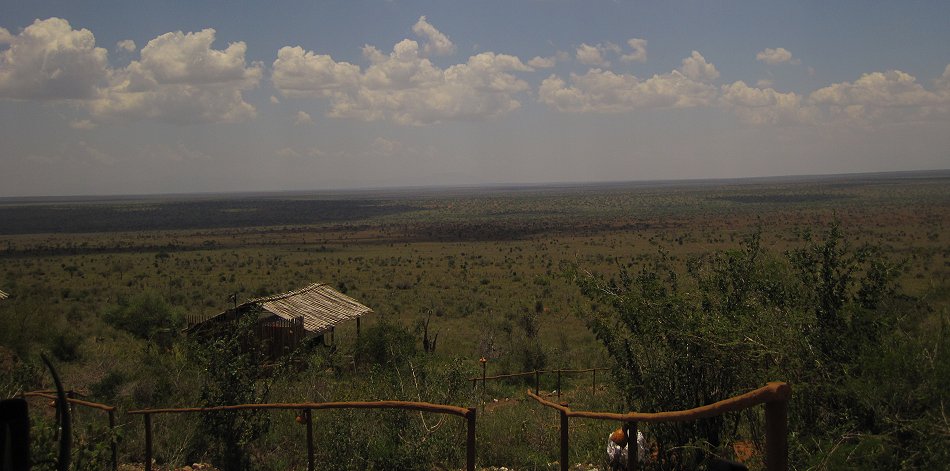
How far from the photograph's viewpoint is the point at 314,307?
60.3 feet

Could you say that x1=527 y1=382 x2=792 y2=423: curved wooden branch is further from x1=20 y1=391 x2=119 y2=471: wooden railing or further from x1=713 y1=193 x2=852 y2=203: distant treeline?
x1=713 y1=193 x2=852 y2=203: distant treeline

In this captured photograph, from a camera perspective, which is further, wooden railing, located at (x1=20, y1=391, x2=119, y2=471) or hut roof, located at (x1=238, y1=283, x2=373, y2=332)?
hut roof, located at (x1=238, y1=283, x2=373, y2=332)

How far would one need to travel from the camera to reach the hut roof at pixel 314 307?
16828 millimetres

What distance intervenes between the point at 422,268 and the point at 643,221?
172ft

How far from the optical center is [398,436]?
648 cm

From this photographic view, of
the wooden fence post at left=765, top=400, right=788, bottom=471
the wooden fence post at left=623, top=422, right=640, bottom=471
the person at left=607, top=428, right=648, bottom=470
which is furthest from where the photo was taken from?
the person at left=607, top=428, right=648, bottom=470

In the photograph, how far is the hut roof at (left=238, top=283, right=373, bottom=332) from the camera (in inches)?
663

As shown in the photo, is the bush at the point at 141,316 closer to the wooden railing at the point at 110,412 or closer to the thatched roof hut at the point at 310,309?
the thatched roof hut at the point at 310,309

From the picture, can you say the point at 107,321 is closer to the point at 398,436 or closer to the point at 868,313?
the point at 398,436

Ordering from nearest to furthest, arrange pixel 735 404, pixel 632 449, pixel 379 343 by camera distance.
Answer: pixel 735 404 < pixel 632 449 < pixel 379 343

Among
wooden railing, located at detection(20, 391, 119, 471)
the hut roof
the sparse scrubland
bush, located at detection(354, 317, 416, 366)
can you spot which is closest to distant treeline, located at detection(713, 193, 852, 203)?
the sparse scrubland

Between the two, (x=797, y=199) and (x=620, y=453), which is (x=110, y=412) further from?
(x=797, y=199)

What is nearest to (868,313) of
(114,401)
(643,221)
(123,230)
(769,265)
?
(769,265)

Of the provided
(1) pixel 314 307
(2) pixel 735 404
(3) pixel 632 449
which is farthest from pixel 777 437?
(1) pixel 314 307
